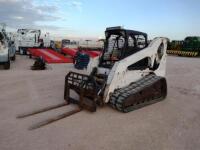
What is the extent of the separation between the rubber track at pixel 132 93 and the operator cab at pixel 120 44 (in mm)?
862

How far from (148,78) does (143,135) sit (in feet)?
8.91

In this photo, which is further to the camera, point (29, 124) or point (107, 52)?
point (107, 52)

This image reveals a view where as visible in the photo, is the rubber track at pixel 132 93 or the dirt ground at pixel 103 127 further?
the rubber track at pixel 132 93

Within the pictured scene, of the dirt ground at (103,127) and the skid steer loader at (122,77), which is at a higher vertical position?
the skid steer loader at (122,77)

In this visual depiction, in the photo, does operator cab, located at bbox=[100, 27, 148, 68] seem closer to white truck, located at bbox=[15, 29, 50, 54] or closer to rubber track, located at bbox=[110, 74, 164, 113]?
rubber track, located at bbox=[110, 74, 164, 113]

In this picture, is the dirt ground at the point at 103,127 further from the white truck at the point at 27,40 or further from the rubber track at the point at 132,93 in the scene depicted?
the white truck at the point at 27,40

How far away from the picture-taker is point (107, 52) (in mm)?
7602

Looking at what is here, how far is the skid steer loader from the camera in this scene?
615 centimetres

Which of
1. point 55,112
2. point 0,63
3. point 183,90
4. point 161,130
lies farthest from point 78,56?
point 161,130

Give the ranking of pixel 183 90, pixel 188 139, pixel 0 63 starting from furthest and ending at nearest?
pixel 0 63, pixel 183 90, pixel 188 139

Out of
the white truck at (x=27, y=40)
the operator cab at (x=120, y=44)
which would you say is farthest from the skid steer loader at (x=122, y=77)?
the white truck at (x=27, y=40)

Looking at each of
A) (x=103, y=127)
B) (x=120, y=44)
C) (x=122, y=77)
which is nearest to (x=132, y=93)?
(x=122, y=77)

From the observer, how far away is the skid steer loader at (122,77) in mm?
6148

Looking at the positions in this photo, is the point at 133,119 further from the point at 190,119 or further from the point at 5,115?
the point at 5,115
